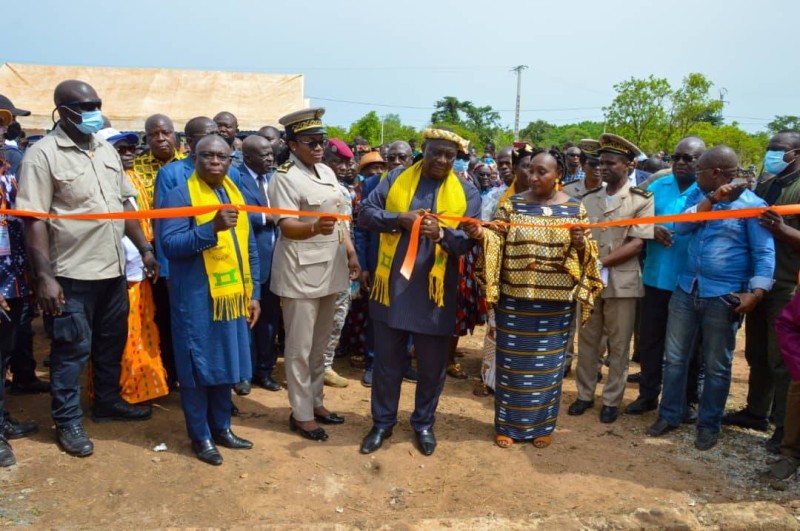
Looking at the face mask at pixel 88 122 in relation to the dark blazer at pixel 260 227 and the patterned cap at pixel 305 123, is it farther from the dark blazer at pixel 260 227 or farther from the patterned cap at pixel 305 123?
the dark blazer at pixel 260 227

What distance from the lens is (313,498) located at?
12.1ft

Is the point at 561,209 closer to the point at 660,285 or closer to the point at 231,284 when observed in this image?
the point at 660,285

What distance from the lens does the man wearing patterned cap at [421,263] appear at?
4.07 metres

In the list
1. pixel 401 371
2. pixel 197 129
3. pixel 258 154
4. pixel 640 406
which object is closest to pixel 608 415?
pixel 640 406

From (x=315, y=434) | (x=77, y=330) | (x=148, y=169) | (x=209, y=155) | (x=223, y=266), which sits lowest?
(x=315, y=434)

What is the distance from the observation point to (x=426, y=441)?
173 inches

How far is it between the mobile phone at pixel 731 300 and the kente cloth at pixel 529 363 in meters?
1.02

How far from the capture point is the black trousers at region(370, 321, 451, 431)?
428 centimetres

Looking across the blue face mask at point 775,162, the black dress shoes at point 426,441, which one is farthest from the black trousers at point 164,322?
the blue face mask at point 775,162

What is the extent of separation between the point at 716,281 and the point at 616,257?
0.73 m

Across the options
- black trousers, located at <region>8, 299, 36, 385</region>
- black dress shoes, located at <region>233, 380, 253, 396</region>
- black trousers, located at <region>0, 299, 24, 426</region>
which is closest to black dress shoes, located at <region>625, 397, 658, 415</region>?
black dress shoes, located at <region>233, 380, 253, 396</region>

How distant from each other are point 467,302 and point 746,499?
2934 mm

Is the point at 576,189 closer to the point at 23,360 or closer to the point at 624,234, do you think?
the point at 624,234

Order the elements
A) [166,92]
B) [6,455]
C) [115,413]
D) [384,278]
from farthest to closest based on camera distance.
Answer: [166,92] < [115,413] < [384,278] < [6,455]
